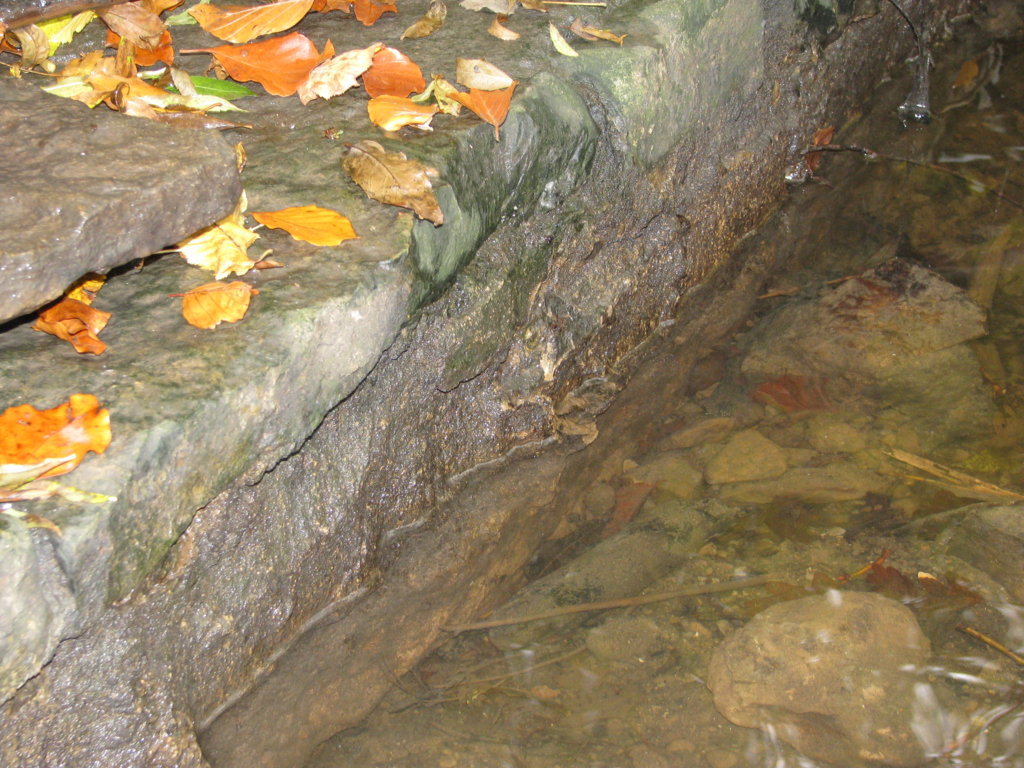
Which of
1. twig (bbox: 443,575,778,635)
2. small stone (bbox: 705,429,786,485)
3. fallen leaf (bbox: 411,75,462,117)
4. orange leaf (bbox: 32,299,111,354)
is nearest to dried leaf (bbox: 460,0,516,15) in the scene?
fallen leaf (bbox: 411,75,462,117)

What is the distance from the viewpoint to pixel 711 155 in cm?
323

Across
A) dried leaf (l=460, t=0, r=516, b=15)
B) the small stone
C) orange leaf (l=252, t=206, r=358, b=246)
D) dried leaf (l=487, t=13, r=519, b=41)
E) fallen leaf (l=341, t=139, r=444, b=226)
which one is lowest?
the small stone

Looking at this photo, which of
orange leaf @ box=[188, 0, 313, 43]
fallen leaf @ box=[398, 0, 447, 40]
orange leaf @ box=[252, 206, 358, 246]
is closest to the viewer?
orange leaf @ box=[252, 206, 358, 246]

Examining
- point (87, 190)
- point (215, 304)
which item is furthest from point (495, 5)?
point (87, 190)

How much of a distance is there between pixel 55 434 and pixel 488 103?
1.28 metres

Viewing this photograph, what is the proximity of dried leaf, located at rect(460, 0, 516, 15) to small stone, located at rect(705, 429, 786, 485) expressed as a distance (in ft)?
4.82

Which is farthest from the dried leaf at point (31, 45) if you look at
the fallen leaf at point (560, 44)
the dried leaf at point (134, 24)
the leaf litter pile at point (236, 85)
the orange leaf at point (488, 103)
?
the fallen leaf at point (560, 44)

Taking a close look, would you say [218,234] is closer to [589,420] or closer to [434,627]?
[434,627]

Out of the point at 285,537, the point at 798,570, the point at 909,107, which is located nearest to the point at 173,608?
the point at 285,537

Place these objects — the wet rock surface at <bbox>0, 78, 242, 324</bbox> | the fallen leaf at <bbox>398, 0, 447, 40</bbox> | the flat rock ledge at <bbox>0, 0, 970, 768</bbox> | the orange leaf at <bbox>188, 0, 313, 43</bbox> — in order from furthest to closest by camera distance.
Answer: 1. the fallen leaf at <bbox>398, 0, 447, 40</bbox>
2. the orange leaf at <bbox>188, 0, 313, 43</bbox>
3. the flat rock ledge at <bbox>0, 0, 970, 768</bbox>
4. the wet rock surface at <bbox>0, 78, 242, 324</bbox>

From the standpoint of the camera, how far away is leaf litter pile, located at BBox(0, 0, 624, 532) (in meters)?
1.83

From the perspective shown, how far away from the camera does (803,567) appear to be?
2461 mm

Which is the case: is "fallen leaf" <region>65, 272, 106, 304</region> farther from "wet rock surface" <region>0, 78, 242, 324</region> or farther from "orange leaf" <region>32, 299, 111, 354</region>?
"wet rock surface" <region>0, 78, 242, 324</region>

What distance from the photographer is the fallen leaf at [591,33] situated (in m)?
2.69
